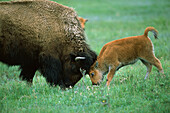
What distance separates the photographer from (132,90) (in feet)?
19.9

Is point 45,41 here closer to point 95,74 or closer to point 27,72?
point 27,72

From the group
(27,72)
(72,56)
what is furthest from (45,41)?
(27,72)

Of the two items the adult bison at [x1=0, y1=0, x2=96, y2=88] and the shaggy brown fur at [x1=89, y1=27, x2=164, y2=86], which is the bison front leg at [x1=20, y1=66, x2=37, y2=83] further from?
the shaggy brown fur at [x1=89, y1=27, x2=164, y2=86]

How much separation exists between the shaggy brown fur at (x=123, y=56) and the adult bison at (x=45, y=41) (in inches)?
11.4

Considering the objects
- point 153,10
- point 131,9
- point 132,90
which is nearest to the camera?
A: point 132,90

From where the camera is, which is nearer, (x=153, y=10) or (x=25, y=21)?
(x=25, y=21)

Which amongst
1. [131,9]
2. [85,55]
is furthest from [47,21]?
[131,9]

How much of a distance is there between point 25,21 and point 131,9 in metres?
21.4

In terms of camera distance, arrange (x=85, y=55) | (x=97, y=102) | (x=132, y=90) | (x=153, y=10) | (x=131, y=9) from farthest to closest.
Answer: (x=131, y=9)
(x=153, y=10)
(x=85, y=55)
(x=132, y=90)
(x=97, y=102)

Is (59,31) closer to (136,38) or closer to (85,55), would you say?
(85,55)

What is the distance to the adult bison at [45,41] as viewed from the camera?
6.97m

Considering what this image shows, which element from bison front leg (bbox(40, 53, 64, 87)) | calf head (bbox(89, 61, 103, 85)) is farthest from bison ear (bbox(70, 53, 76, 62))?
calf head (bbox(89, 61, 103, 85))

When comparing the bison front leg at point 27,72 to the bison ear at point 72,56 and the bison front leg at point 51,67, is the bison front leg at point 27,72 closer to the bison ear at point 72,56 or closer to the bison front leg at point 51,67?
the bison front leg at point 51,67

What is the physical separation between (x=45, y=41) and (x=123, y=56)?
203 cm
